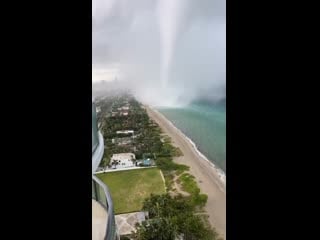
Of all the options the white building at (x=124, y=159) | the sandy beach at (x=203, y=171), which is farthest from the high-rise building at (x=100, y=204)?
the sandy beach at (x=203, y=171)

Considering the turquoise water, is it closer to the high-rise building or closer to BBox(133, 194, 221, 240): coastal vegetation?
BBox(133, 194, 221, 240): coastal vegetation

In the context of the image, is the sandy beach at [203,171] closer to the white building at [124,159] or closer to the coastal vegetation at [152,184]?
the coastal vegetation at [152,184]

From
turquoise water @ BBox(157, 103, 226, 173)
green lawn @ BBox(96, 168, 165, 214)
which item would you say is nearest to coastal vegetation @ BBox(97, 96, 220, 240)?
green lawn @ BBox(96, 168, 165, 214)
